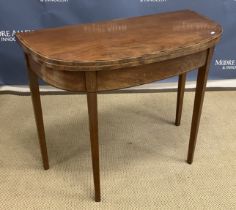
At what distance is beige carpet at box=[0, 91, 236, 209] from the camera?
1335 millimetres

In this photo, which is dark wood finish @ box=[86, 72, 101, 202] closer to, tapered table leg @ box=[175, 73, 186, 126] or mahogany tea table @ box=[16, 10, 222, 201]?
mahogany tea table @ box=[16, 10, 222, 201]

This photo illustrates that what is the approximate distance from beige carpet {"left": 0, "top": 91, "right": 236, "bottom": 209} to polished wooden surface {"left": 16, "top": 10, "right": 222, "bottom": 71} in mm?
581

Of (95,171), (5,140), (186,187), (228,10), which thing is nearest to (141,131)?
(186,187)

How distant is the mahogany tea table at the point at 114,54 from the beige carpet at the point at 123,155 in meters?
0.17

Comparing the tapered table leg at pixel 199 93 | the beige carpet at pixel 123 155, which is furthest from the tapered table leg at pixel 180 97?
the tapered table leg at pixel 199 93

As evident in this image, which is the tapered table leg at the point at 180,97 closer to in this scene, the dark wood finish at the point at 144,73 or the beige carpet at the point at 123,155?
the beige carpet at the point at 123,155

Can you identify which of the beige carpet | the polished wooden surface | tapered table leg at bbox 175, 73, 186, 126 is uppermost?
the polished wooden surface

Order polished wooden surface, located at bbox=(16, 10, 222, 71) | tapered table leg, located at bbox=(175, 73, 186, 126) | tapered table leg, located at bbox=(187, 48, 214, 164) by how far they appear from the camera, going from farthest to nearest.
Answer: tapered table leg, located at bbox=(175, 73, 186, 126) → tapered table leg, located at bbox=(187, 48, 214, 164) → polished wooden surface, located at bbox=(16, 10, 222, 71)

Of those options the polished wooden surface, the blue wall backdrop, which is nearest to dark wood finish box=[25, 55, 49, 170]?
the polished wooden surface

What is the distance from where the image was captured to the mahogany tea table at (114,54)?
39.8 inches

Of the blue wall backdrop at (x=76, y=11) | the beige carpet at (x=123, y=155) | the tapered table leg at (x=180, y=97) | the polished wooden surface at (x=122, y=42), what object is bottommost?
the beige carpet at (x=123, y=155)

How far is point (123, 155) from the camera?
1560mm

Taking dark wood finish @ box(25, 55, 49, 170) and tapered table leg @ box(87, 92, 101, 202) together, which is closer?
tapered table leg @ box(87, 92, 101, 202)

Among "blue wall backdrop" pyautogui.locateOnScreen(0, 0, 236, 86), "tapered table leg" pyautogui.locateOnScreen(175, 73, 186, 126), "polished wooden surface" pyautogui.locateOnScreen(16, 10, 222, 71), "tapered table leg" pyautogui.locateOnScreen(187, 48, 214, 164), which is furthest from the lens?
"blue wall backdrop" pyautogui.locateOnScreen(0, 0, 236, 86)
